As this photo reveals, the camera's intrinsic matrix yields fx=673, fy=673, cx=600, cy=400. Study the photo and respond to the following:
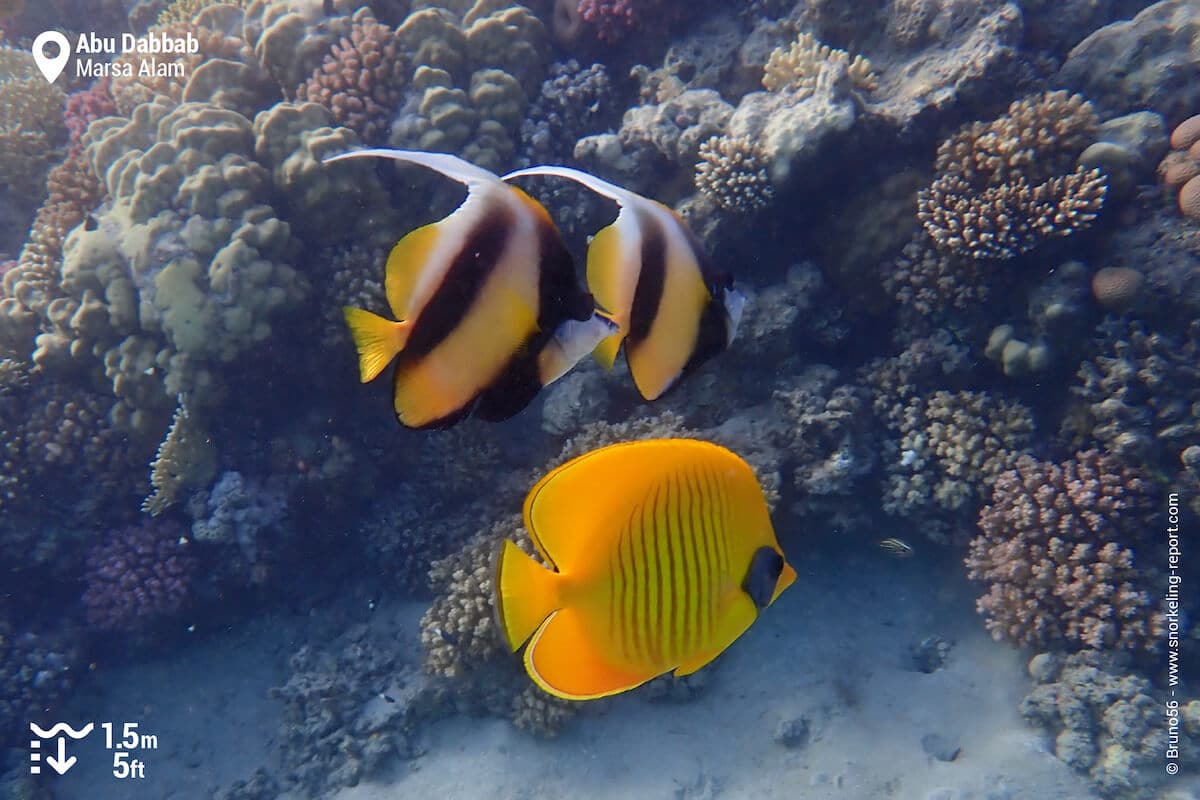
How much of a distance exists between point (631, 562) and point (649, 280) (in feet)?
2.20

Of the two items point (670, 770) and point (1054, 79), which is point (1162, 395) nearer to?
point (1054, 79)

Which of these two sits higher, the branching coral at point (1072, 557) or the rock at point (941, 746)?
the branching coral at point (1072, 557)

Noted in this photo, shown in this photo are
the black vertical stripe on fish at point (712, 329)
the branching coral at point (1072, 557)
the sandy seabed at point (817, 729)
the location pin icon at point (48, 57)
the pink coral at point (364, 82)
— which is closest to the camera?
the black vertical stripe on fish at point (712, 329)

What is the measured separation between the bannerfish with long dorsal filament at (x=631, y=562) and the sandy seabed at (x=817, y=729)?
3489mm

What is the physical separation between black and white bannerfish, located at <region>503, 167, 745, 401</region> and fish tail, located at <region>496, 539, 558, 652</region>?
19.4 inches

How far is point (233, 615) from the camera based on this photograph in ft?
22.0

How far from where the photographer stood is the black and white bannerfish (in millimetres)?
1575

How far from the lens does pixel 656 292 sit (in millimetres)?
1598

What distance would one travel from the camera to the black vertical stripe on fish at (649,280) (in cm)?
158

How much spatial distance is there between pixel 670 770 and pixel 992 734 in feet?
7.13

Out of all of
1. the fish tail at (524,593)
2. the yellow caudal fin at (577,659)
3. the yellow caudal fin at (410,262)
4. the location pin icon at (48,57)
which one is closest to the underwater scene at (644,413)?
the location pin icon at (48,57)

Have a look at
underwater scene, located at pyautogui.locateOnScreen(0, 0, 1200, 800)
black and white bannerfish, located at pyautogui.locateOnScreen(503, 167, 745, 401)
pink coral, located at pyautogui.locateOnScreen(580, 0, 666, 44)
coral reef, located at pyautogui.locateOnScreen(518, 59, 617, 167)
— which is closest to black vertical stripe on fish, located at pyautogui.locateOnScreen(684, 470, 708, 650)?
black and white bannerfish, located at pyautogui.locateOnScreen(503, 167, 745, 401)

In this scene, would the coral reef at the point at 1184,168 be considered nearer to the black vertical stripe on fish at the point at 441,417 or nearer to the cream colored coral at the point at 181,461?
the black vertical stripe on fish at the point at 441,417

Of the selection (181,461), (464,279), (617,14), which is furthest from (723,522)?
(617,14)
